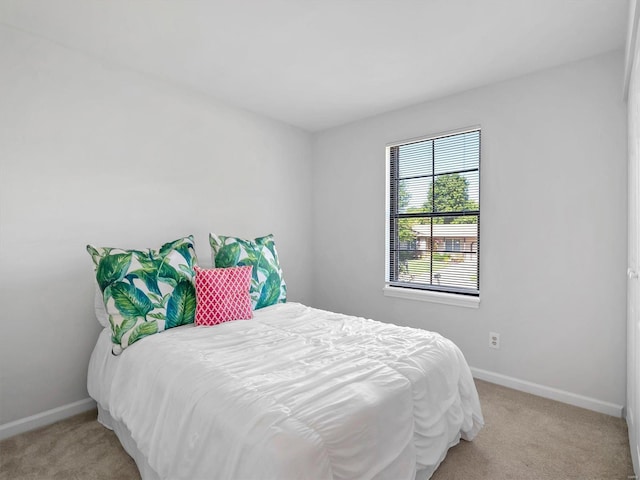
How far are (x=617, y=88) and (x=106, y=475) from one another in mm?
3782

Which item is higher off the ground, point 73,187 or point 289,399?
point 73,187

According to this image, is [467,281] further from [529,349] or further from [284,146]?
[284,146]

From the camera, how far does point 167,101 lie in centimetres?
280

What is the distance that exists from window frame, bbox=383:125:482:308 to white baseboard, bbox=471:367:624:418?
57 cm

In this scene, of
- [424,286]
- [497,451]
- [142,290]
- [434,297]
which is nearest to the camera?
[497,451]

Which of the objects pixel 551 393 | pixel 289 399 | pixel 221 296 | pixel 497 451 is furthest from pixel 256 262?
pixel 551 393

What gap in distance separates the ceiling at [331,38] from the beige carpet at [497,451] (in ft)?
7.96

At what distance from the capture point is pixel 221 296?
2328 mm

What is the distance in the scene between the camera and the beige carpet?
68.6 inches

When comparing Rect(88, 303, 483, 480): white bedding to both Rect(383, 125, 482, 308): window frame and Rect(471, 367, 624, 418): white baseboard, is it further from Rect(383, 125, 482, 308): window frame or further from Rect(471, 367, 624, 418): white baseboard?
Rect(383, 125, 482, 308): window frame

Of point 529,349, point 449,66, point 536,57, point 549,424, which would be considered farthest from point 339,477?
point 536,57

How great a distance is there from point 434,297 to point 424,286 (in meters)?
0.20

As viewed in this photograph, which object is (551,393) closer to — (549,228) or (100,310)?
(549,228)

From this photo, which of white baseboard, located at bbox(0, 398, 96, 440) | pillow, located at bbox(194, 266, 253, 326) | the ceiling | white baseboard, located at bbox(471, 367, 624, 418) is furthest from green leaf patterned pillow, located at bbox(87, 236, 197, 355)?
white baseboard, located at bbox(471, 367, 624, 418)
